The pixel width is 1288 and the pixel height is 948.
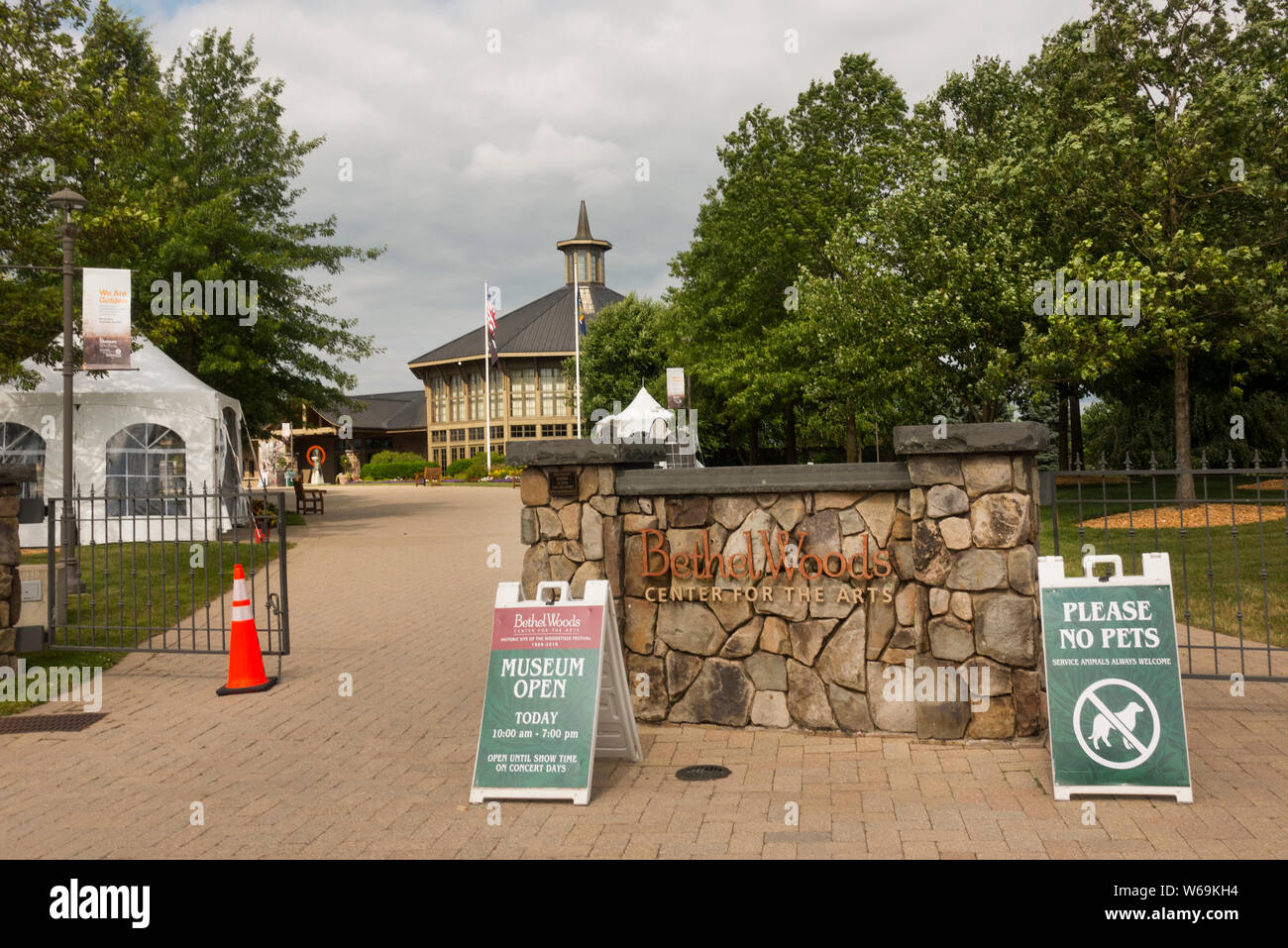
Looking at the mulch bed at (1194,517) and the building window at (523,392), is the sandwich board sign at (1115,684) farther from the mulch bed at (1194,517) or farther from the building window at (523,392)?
the building window at (523,392)

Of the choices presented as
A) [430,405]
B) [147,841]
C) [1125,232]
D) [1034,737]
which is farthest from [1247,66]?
[430,405]

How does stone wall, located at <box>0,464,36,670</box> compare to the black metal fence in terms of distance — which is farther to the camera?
stone wall, located at <box>0,464,36,670</box>

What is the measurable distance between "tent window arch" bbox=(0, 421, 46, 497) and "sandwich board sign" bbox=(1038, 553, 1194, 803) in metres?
18.2

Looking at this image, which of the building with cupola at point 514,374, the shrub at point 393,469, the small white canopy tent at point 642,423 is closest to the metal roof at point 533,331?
the building with cupola at point 514,374

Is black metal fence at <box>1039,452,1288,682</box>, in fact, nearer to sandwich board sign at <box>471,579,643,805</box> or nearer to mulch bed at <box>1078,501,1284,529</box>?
mulch bed at <box>1078,501,1284,529</box>

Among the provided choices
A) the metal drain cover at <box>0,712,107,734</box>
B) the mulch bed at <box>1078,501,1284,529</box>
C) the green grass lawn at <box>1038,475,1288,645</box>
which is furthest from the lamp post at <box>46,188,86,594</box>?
the mulch bed at <box>1078,501,1284,529</box>

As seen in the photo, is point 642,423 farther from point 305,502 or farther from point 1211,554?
point 1211,554

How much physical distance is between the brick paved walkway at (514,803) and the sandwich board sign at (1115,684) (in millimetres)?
151

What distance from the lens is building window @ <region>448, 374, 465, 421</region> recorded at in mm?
74438

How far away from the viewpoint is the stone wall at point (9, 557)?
8.07 meters

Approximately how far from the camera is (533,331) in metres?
72.1

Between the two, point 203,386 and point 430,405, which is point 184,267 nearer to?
point 203,386

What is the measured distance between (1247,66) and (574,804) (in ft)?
71.6

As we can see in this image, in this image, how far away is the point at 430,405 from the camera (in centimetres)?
7675
